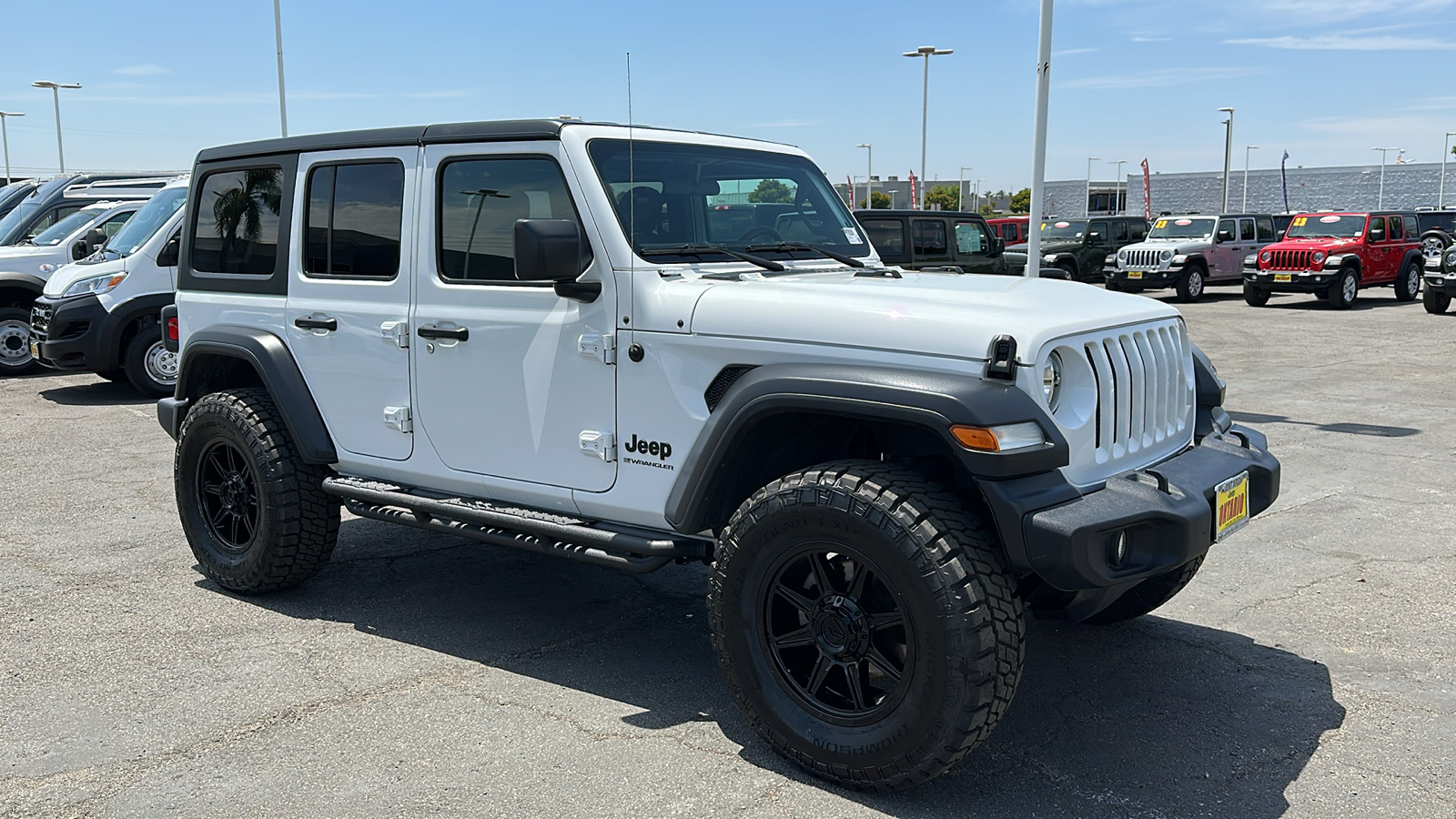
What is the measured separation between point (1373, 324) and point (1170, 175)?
64223 millimetres

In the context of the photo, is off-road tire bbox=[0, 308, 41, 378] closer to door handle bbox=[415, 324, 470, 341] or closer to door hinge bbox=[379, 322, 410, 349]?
door hinge bbox=[379, 322, 410, 349]

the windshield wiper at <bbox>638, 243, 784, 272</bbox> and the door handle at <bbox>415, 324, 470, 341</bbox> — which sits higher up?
the windshield wiper at <bbox>638, 243, 784, 272</bbox>

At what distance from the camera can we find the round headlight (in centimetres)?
347

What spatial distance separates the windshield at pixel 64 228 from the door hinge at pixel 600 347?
1178 cm

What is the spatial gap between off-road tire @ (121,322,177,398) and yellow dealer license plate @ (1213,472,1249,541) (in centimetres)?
1066

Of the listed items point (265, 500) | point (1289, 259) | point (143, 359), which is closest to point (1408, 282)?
point (1289, 259)

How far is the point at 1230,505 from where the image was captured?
3801 mm

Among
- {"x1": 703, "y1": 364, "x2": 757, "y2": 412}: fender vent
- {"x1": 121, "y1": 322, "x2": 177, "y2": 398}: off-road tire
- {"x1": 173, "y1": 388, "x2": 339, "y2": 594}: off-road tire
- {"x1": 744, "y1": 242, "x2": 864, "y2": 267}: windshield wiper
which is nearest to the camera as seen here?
{"x1": 703, "y1": 364, "x2": 757, "y2": 412}: fender vent

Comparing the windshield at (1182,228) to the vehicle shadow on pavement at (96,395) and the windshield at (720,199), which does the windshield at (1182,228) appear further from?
the windshield at (720,199)

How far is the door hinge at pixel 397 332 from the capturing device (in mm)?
4691

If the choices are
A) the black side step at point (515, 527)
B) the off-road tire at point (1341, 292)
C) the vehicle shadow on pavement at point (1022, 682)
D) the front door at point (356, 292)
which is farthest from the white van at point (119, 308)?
the off-road tire at point (1341, 292)

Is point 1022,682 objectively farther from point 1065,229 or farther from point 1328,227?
point 1065,229

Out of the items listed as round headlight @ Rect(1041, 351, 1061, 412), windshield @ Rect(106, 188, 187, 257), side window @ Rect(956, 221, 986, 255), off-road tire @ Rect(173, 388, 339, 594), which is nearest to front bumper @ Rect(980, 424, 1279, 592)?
round headlight @ Rect(1041, 351, 1061, 412)

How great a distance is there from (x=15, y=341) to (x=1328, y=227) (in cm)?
2230
